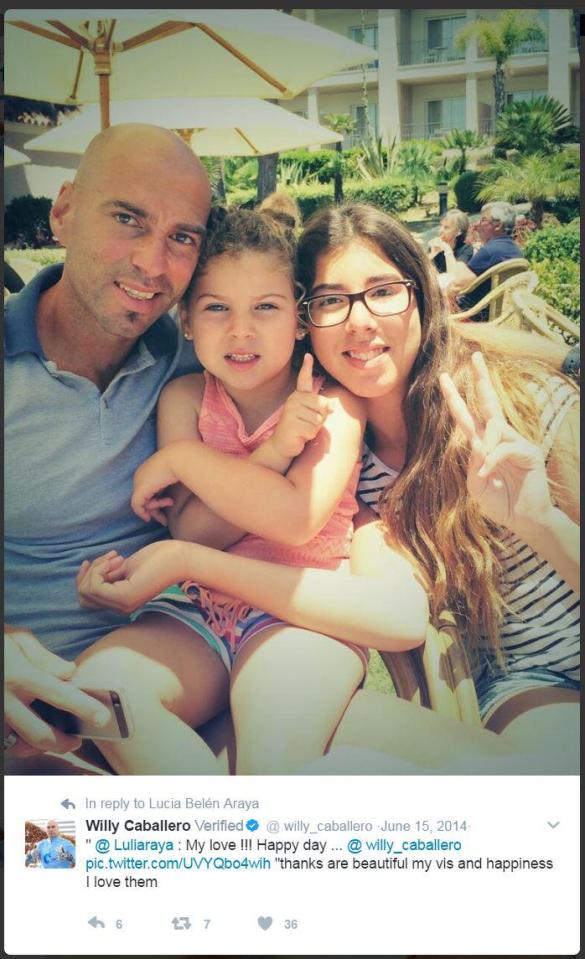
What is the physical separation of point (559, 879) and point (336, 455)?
156 cm

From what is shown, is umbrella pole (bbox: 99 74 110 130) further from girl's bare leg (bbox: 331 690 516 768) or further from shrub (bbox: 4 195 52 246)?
girl's bare leg (bbox: 331 690 516 768)

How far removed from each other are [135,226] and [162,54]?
1.85 ft

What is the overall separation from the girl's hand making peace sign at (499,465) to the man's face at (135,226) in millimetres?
959

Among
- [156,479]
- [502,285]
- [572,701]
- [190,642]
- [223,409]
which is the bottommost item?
[572,701]

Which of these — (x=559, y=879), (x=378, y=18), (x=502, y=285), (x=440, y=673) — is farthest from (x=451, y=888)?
(x=378, y=18)

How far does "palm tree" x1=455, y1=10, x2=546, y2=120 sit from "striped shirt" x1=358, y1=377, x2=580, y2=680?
3.56 ft

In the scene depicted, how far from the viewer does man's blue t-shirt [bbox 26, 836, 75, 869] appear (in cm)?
301

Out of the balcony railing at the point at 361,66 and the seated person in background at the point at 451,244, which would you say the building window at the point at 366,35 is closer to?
the balcony railing at the point at 361,66

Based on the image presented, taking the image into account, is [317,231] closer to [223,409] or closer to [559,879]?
[223,409]

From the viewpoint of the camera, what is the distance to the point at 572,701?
3070 millimetres

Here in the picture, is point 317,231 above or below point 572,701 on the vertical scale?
above

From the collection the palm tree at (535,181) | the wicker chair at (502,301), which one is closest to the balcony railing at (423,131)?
the palm tree at (535,181)

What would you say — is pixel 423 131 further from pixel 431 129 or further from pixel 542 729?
pixel 542 729

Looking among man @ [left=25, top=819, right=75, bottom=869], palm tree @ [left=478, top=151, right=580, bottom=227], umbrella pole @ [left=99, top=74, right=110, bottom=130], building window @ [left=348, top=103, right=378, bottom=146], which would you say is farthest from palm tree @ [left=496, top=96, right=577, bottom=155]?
man @ [left=25, top=819, right=75, bottom=869]
